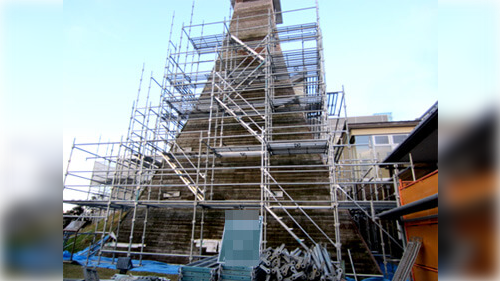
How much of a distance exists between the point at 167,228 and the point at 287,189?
5.52 meters

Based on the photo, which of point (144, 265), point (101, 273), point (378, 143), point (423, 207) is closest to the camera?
point (423, 207)

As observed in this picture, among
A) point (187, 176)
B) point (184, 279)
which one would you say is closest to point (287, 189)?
point (187, 176)

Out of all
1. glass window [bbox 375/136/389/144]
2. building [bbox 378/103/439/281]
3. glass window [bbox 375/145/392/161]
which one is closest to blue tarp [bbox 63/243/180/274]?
building [bbox 378/103/439/281]

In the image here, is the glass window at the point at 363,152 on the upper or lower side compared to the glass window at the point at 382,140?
lower

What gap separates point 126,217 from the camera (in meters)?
12.9

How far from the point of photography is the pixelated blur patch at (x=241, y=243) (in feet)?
24.0

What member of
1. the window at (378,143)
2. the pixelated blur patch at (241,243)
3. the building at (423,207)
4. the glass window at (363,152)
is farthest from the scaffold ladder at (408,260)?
the window at (378,143)

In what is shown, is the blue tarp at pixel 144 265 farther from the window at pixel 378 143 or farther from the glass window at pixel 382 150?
the glass window at pixel 382 150

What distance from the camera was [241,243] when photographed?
24.8 feet

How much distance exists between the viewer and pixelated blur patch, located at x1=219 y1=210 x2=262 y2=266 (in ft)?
24.0

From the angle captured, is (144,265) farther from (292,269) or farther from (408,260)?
(408,260)

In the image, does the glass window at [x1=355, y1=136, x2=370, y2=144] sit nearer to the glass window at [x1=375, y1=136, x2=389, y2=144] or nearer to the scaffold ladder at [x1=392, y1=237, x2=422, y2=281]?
the glass window at [x1=375, y1=136, x2=389, y2=144]

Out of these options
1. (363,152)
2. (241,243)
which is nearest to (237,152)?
(241,243)
